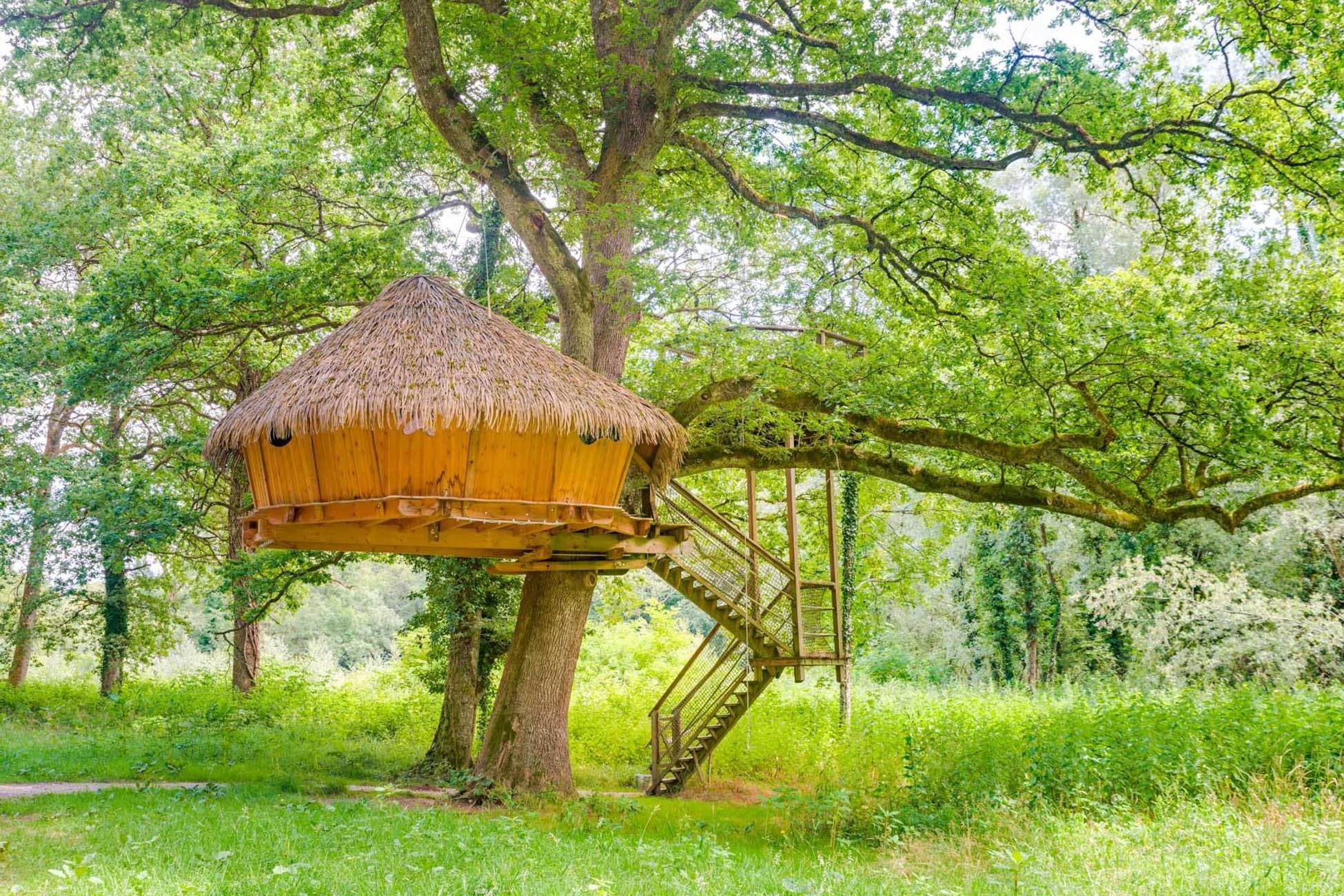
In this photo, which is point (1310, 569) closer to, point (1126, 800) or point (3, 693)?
point (1126, 800)

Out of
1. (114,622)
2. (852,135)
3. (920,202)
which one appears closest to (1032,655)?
(920,202)

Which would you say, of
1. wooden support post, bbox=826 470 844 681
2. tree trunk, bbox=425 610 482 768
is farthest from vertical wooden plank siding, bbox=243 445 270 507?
wooden support post, bbox=826 470 844 681

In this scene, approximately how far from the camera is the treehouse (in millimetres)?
6648

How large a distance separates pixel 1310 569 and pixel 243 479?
1790cm

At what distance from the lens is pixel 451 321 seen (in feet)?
24.8

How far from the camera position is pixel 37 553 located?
15117 mm

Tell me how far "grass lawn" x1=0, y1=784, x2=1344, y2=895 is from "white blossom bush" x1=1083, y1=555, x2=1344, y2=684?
8.38m

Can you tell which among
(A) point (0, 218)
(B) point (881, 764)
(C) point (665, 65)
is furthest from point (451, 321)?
(A) point (0, 218)

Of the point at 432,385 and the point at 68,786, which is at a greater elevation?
the point at 432,385

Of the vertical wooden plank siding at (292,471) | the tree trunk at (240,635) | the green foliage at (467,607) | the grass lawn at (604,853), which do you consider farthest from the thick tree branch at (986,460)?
the tree trunk at (240,635)

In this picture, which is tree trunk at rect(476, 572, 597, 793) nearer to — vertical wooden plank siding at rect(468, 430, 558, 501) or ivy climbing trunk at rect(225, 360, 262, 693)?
vertical wooden plank siding at rect(468, 430, 558, 501)

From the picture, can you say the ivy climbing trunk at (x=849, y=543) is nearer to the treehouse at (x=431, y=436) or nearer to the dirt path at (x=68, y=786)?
the treehouse at (x=431, y=436)

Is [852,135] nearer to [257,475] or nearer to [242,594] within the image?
[257,475]

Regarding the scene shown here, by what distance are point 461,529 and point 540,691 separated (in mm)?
3527
